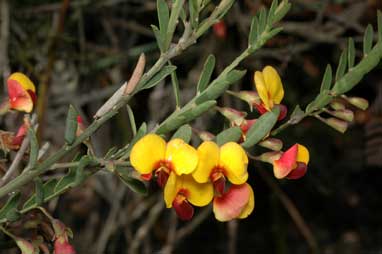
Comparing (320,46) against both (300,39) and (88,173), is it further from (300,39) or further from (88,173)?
(88,173)

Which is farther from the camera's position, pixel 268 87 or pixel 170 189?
pixel 268 87

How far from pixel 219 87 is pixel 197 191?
0.35ft

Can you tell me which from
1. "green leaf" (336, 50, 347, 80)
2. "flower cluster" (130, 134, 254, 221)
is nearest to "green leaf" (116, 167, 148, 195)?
"flower cluster" (130, 134, 254, 221)

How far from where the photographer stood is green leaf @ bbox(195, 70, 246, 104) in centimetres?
78

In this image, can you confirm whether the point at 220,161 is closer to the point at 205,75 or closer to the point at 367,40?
the point at 205,75

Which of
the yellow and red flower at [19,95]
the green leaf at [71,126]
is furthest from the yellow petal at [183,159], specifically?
the yellow and red flower at [19,95]

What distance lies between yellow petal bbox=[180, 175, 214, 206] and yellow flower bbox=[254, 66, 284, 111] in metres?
0.12

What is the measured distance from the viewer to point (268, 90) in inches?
34.3

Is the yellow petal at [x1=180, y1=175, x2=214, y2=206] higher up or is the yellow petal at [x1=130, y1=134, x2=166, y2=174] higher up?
the yellow petal at [x1=130, y1=134, x2=166, y2=174]

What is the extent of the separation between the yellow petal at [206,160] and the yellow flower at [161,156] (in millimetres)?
15

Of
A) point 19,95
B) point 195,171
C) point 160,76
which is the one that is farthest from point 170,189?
point 19,95

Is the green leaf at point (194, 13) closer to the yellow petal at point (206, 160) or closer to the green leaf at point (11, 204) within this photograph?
the yellow petal at point (206, 160)

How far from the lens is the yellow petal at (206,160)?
757 millimetres

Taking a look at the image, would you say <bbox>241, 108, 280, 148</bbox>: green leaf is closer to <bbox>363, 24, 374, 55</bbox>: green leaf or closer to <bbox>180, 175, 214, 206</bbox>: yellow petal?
<bbox>180, 175, 214, 206</bbox>: yellow petal
